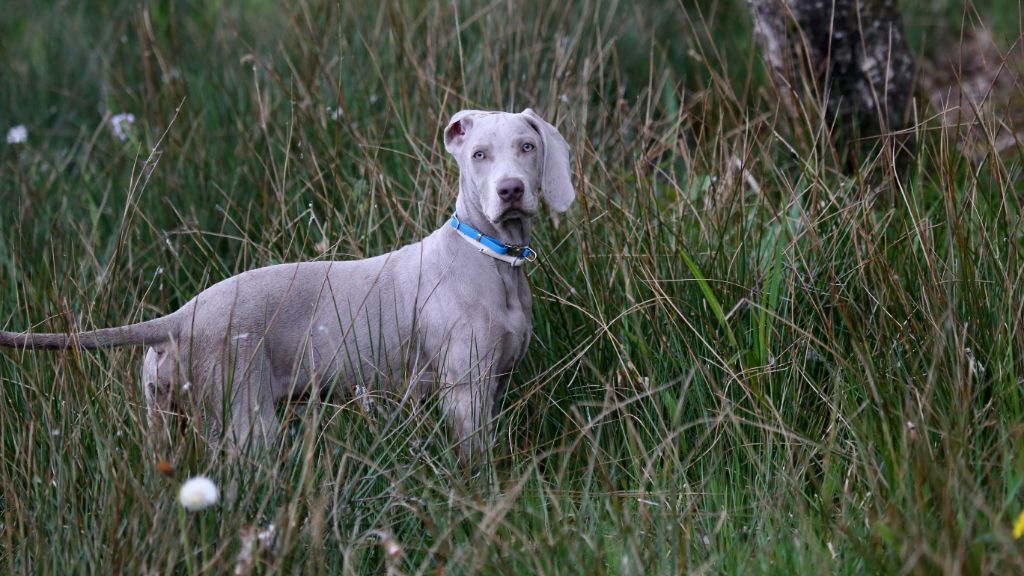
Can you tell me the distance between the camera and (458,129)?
3.42m

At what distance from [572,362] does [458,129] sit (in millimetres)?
801

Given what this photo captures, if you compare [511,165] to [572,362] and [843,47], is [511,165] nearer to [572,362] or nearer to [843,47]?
[572,362]

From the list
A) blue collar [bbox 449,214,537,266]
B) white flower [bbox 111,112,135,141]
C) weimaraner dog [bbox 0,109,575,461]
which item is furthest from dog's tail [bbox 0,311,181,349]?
white flower [bbox 111,112,135,141]

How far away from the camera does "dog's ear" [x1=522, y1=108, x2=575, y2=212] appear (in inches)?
128

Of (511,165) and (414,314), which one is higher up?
(511,165)

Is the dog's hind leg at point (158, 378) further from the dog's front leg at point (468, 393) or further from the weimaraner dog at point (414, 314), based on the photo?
the dog's front leg at point (468, 393)

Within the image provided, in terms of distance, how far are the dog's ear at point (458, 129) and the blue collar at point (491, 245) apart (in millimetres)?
230

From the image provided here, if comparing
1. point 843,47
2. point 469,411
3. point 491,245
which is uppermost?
point 843,47

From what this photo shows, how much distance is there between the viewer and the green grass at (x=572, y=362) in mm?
2529

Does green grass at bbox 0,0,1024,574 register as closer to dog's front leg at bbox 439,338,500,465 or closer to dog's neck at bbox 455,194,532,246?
dog's front leg at bbox 439,338,500,465

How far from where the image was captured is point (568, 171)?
3.29 metres

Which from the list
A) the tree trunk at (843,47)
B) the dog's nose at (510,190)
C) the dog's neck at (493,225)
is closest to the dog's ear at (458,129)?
the dog's neck at (493,225)

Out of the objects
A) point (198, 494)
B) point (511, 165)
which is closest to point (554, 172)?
point (511, 165)

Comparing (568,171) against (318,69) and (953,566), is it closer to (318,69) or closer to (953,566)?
(953,566)
